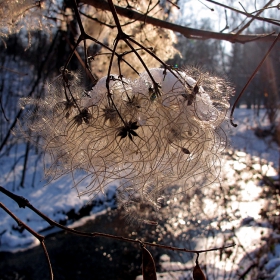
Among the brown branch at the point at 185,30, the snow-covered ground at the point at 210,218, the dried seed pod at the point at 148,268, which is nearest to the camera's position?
the dried seed pod at the point at 148,268

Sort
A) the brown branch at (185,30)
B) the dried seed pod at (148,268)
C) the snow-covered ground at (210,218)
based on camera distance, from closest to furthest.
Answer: the dried seed pod at (148,268), the brown branch at (185,30), the snow-covered ground at (210,218)

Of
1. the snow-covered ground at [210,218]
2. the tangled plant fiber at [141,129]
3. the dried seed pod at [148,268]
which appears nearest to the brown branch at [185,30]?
the tangled plant fiber at [141,129]

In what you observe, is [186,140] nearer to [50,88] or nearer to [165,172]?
[165,172]

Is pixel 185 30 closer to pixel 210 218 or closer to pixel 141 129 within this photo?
pixel 141 129

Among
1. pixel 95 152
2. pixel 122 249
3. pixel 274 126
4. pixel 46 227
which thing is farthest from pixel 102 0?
pixel 274 126

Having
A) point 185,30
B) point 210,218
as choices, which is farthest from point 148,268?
point 210,218

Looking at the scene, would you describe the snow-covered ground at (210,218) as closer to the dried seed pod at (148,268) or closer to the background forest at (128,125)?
the background forest at (128,125)
